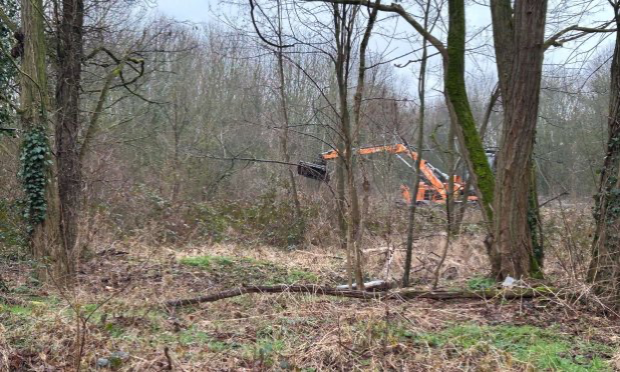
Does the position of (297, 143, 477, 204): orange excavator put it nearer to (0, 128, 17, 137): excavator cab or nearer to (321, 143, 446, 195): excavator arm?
(321, 143, 446, 195): excavator arm

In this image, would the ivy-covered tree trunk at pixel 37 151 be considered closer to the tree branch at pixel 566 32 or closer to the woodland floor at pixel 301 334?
the woodland floor at pixel 301 334

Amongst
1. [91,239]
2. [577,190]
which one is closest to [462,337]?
[577,190]

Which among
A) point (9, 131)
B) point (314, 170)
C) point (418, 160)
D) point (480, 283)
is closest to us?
point (480, 283)

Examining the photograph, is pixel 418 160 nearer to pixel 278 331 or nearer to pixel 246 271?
pixel 246 271

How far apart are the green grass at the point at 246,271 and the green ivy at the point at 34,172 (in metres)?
2.77

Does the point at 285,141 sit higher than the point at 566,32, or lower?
lower

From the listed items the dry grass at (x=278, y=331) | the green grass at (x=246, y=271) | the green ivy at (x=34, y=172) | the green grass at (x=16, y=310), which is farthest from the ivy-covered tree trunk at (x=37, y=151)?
the green grass at (x=246, y=271)

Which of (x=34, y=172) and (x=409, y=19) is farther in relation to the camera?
(x=34, y=172)

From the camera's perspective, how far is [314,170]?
47.4ft

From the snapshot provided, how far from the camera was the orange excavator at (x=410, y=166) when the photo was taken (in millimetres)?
12602

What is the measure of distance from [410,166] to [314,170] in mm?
2410

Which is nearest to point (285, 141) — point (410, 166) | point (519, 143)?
point (410, 166)

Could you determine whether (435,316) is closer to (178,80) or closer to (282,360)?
(282,360)

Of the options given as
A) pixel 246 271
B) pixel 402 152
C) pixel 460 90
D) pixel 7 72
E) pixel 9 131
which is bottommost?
pixel 246 271
